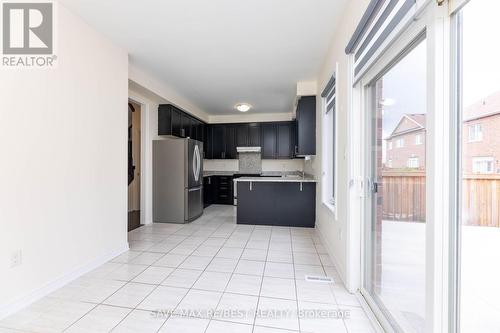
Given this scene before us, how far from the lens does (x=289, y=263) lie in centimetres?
278

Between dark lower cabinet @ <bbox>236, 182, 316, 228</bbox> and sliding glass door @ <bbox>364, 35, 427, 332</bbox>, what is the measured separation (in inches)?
90.8

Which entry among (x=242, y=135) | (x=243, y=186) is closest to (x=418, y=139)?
(x=243, y=186)

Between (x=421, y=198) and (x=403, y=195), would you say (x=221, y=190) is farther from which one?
(x=421, y=198)

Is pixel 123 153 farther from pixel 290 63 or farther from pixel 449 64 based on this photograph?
pixel 449 64

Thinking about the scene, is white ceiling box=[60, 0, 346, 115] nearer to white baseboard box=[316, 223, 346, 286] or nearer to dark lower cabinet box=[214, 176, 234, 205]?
white baseboard box=[316, 223, 346, 286]

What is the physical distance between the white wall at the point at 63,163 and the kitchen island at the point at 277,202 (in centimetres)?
217

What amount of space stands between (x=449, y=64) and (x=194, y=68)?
339 centimetres

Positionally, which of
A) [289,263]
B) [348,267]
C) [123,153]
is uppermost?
[123,153]

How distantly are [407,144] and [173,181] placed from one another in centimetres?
412

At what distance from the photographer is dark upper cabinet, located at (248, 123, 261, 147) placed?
22.6 ft

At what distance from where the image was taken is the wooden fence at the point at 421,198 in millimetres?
957

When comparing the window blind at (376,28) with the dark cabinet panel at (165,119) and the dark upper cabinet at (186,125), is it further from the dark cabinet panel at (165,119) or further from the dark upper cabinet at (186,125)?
the dark upper cabinet at (186,125)

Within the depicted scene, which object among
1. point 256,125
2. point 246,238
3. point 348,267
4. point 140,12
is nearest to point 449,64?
point 348,267

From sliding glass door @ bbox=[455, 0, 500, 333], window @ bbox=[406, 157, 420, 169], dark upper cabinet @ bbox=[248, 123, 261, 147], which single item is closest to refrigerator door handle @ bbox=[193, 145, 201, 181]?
dark upper cabinet @ bbox=[248, 123, 261, 147]
